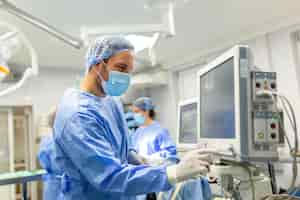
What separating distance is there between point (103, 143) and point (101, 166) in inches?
3.3

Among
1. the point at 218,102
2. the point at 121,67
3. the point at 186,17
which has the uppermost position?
the point at 186,17

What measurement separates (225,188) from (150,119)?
243cm

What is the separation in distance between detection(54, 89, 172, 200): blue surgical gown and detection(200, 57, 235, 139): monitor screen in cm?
34

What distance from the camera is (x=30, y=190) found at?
17.1 ft

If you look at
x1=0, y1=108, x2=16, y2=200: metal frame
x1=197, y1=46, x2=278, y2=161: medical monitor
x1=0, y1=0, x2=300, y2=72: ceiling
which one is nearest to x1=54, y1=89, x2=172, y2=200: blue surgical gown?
x1=197, y1=46, x2=278, y2=161: medical monitor

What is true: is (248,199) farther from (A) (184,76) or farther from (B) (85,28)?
(A) (184,76)

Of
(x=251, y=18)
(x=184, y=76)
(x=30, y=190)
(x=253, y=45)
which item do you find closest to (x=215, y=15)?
(x=251, y=18)

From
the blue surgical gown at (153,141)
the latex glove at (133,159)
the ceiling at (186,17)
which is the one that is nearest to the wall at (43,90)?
the ceiling at (186,17)

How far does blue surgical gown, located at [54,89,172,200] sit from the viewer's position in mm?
1077

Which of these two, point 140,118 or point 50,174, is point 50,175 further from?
point 140,118

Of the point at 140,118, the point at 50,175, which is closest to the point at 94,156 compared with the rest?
the point at 50,175

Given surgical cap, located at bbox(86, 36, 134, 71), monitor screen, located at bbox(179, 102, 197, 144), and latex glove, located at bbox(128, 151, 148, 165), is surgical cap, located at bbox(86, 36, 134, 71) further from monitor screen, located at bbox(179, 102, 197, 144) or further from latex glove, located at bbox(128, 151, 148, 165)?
monitor screen, located at bbox(179, 102, 197, 144)

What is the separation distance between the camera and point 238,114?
113cm

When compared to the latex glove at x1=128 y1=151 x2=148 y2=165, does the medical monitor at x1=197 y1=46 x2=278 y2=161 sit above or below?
above
